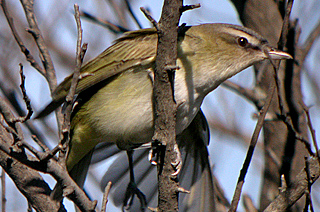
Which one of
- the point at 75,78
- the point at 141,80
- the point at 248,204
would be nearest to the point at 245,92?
the point at 248,204

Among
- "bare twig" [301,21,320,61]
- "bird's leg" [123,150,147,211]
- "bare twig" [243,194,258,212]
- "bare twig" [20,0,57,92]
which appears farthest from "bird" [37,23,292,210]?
"bare twig" [243,194,258,212]

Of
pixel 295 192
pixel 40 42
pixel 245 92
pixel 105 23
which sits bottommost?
pixel 295 192

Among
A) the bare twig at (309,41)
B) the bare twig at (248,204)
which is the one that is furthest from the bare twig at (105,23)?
the bare twig at (248,204)

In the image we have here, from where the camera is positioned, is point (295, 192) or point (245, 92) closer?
point (295, 192)

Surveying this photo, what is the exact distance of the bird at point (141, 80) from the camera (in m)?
3.48

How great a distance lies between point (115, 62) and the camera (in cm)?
377

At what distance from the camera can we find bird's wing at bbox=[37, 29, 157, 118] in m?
3.63

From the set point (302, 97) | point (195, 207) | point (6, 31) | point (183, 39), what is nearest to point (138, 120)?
point (183, 39)

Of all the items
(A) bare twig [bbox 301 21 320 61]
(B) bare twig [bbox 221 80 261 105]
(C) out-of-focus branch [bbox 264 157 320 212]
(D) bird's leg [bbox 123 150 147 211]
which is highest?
(A) bare twig [bbox 301 21 320 61]

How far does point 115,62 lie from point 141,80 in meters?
0.42

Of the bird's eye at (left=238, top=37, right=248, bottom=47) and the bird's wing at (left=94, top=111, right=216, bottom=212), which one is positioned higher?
the bird's eye at (left=238, top=37, right=248, bottom=47)

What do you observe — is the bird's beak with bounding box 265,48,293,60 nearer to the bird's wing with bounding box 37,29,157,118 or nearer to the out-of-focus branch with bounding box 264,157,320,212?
the bird's wing with bounding box 37,29,157,118

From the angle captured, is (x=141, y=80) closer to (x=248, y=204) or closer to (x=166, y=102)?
(x=166, y=102)

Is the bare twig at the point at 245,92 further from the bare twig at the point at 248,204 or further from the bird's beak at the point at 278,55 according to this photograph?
the bare twig at the point at 248,204
